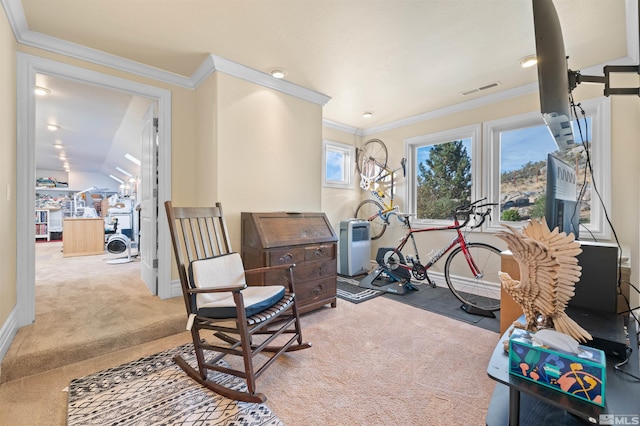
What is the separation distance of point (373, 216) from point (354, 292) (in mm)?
1497

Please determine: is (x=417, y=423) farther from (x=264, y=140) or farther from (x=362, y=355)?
(x=264, y=140)

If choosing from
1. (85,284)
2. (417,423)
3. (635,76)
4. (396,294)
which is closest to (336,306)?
(396,294)

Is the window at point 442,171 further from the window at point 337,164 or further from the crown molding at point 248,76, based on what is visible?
the crown molding at point 248,76

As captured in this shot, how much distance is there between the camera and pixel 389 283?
382cm

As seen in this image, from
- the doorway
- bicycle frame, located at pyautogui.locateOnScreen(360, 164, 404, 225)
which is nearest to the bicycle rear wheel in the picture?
bicycle frame, located at pyautogui.locateOnScreen(360, 164, 404, 225)

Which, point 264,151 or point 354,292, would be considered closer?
point 264,151

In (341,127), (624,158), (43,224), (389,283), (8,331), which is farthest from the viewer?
(43,224)

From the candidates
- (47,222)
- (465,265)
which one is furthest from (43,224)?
(465,265)

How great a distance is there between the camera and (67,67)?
2424 millimetres

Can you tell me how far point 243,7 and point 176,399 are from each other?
99.8 inches

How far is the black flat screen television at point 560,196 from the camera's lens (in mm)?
1474

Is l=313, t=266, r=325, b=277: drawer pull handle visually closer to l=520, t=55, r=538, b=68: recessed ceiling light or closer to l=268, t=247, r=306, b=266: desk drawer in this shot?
l=268, t=247, r=306, b=266: desk drawer

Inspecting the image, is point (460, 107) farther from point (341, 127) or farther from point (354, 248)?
point (354, 248)

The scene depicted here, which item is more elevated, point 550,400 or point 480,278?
point 550,400
